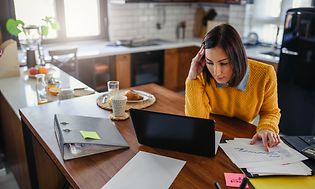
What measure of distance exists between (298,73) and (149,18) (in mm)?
2442

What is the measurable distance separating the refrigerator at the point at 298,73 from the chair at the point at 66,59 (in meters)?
2.14

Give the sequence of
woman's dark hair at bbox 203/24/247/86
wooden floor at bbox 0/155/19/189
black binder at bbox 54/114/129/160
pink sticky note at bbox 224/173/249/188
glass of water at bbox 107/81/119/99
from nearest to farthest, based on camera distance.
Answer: pink sticky note at bbox 224/173/249/188 < black binder at bbox 54/114/129/160 < woman's dark hair at bbox 203/24/247/86 < glass of water at bbox 107/81/119/99 < wooden floor at bbox 0/155/19/189

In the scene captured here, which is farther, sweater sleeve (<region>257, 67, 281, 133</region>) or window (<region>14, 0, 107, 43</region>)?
window (<region>14, 0, 107, 43</region>)

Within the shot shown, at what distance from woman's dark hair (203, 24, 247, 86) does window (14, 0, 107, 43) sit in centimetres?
291

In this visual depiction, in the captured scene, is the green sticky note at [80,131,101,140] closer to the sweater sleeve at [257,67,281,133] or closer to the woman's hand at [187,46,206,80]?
the woman's hand at [187,46,206,80]

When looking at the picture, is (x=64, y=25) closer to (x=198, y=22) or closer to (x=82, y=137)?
(x=198, y=22)

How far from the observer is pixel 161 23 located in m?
4.83

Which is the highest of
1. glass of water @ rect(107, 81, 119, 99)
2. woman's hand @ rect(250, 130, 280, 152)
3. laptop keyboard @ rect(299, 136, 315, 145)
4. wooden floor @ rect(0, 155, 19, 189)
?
glass of water @ rect(107, 81, 119, 99)

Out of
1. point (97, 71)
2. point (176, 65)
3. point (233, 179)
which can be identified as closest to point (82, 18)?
point (97, 71)

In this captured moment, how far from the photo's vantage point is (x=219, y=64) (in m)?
1.46

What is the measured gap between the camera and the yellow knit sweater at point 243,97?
5.19ft

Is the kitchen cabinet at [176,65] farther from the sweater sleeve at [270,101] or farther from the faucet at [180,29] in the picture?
the sweater sleeve at [270,101]

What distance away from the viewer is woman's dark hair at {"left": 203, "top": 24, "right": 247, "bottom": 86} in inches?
56.0

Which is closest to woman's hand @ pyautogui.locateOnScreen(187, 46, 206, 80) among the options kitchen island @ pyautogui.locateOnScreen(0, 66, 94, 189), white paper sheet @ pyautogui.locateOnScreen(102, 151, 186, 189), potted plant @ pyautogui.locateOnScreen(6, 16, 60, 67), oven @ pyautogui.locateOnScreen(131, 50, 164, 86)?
→ white paper sheet @ pyautogui.locateOnScreen(102, 151, 186, 189)
